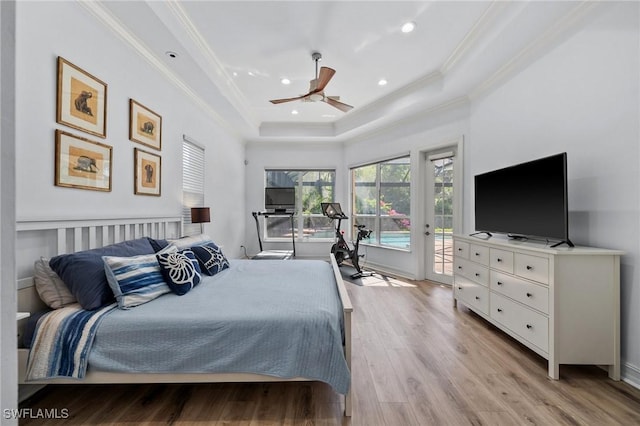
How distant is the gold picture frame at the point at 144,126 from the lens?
247 cm

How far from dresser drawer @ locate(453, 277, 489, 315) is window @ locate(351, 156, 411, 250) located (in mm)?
1515

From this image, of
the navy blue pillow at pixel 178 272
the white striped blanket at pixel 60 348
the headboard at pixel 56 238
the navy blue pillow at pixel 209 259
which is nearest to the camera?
the white striped blanket at pixel 60 348

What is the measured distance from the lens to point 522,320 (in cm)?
213

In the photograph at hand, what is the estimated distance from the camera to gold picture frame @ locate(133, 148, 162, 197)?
2535mm

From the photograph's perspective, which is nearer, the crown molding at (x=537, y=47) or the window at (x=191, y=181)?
the crown molding at (x=537, y=47)

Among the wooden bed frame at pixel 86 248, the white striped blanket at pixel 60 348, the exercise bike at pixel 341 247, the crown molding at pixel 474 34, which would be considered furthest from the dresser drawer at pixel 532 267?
the white striped blanket at pixel 60 348

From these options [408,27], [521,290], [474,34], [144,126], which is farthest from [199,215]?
[474,34]

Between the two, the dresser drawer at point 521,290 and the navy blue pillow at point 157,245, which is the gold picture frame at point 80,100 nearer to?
the navy blue pillow at point 157,245

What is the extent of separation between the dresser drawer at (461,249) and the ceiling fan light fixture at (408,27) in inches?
94.0

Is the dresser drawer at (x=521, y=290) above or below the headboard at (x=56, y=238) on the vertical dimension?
below

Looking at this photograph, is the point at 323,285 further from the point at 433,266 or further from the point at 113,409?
the point at 433,266

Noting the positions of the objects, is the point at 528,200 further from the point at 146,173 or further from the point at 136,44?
the point at 136,44

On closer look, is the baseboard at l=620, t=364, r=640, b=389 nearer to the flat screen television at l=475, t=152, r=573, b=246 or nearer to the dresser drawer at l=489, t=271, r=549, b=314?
the dresser drawer at l=489, t=271, r=549, b=314

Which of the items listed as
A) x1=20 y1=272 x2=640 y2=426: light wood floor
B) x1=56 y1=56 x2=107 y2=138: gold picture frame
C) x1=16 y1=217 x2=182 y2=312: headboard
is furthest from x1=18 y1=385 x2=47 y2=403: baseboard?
x1=56 y1=56 x2=107 y2=138: gold picture frame
